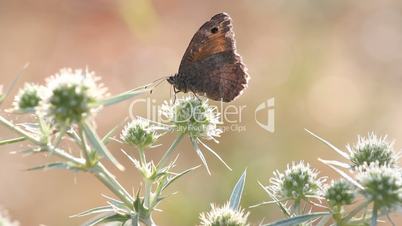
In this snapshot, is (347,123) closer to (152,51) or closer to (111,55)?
(152,51)

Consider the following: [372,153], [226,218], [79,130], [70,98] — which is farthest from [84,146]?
[372,153]

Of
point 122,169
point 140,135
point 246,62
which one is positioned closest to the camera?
point 122,169

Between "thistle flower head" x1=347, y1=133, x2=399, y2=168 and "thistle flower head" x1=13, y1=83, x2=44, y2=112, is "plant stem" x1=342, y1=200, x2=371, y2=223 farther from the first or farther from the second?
"thistle flower head" x1=13, y1=83, x2=44, y2=112

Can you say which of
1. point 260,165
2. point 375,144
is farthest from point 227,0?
point 375,144

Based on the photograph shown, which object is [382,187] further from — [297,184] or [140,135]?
[140,135]

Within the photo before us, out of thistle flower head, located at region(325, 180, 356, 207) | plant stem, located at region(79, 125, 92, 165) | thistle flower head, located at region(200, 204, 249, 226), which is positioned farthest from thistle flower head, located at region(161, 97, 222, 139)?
plant stem, located at region(79, 125, 92, 165)
